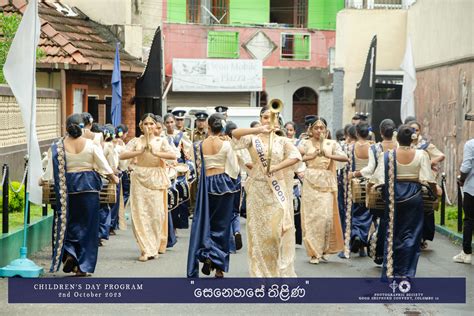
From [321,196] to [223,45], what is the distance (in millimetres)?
31758

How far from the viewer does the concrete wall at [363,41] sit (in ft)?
115

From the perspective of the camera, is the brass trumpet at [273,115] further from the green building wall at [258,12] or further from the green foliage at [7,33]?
the green building wall at [258,12]

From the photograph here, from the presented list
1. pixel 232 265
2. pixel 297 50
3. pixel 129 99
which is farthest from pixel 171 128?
pixel 297 50

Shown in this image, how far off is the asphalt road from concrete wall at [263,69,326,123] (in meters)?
28.4

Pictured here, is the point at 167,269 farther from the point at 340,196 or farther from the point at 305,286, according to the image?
the point at 340,196

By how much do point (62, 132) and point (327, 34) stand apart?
1017 inches

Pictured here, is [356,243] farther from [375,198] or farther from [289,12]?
[289,12]

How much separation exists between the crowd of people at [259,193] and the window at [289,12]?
33.0 metres

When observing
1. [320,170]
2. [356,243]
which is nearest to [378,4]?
[356,243]

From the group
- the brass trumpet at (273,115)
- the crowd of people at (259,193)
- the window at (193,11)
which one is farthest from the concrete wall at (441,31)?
the window at (193,11)

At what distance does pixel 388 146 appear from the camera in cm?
1366

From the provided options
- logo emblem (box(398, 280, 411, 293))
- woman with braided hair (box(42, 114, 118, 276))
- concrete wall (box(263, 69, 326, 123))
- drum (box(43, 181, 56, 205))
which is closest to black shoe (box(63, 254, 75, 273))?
woman with braided hair (box(42, 114, 118, 276))

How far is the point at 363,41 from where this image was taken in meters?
36.5
